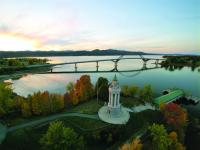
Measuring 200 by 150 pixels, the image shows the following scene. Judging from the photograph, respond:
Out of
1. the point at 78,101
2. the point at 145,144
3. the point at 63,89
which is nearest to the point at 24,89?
the point at 63,89

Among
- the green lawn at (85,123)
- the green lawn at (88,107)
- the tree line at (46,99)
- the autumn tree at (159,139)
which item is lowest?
the autumn tree at (159,139)

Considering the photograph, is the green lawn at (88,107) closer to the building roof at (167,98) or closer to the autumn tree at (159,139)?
the autumn tree at (159,139)

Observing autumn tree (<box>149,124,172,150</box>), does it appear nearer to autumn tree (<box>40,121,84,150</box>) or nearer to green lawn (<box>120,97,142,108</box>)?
green lawn (<box>120,97,142,108</box>)

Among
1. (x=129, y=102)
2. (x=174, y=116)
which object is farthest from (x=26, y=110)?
(x=174, y=116)

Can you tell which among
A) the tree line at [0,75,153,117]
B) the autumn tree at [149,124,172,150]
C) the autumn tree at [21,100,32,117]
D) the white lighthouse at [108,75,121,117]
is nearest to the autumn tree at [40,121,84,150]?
the white lighthouse at [108,75,121,117]

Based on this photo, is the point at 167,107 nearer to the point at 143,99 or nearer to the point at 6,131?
the point at 143,99

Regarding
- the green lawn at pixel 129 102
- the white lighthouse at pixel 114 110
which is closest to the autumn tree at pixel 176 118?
the green lawn at pixel 129 102
